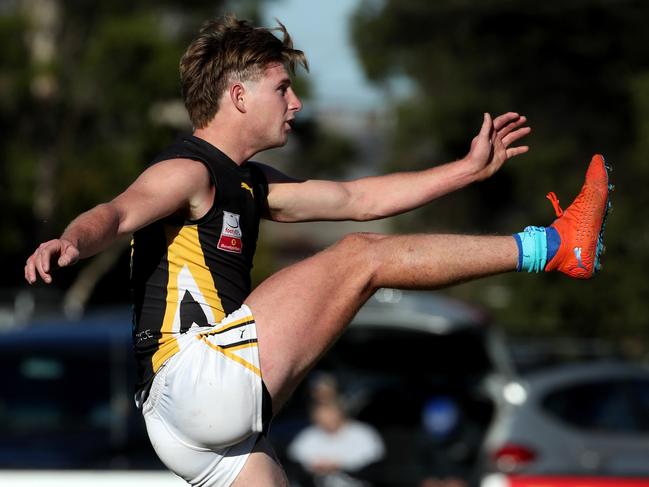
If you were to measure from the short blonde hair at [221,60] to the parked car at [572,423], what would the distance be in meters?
6.72

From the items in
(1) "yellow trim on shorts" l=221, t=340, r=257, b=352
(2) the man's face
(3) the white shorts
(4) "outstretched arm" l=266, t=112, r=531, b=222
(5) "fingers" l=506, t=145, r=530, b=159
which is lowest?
(3) the white shorts

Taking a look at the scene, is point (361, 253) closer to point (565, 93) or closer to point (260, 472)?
point (260, 472)

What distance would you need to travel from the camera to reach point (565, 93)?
885 inches

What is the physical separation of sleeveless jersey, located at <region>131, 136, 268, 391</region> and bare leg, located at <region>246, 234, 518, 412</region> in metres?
0.17

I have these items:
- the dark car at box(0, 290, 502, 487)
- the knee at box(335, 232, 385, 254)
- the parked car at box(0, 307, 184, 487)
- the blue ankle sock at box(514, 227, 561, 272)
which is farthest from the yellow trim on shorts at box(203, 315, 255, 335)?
the dark car at box(0, 290, 502, 487)

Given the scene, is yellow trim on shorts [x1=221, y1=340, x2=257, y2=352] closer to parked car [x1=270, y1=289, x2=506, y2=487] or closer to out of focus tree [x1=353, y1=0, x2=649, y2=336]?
parked car [x1=270, y1=289, x2=506, y2=487]

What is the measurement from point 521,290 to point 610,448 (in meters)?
12.5

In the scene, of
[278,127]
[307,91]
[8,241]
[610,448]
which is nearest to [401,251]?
[278,127]

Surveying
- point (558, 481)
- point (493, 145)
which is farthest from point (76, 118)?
point (493, 145)

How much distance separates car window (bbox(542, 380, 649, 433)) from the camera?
11.8 metres

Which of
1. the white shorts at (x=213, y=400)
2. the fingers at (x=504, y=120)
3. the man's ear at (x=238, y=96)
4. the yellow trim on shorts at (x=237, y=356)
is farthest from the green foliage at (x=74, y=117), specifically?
the yellow trim on shorts at (x=237, y=356)

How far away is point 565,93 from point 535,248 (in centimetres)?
1814

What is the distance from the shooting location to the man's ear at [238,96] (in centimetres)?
500

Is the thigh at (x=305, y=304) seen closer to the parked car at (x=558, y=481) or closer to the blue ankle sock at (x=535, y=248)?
the blue ankle sock at (x=535, y=248)
